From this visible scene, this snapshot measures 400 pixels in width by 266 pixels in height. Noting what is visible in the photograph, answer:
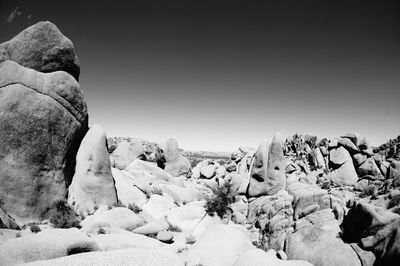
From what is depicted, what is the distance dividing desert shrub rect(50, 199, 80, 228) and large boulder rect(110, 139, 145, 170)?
2253 centimetres

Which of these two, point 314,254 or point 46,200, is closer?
point 314,254

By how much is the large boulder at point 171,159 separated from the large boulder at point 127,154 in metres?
6.71

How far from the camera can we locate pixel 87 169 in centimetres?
1788

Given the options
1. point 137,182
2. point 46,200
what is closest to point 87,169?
point 46,200

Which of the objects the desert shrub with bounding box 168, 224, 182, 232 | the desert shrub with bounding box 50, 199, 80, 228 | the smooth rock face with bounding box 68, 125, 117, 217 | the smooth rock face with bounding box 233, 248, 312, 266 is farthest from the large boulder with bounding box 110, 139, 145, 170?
the smooth rock face with bounding box 233, 248, 312, 266

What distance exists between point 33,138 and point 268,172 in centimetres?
2242

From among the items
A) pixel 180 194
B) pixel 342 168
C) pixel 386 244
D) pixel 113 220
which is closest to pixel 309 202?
pixel 386 244

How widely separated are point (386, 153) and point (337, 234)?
27.5 meters

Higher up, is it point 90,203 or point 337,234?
point 337,234

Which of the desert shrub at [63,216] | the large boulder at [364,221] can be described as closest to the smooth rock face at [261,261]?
the large boulder at [364,221]

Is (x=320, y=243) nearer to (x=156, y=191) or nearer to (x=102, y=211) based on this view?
(x=102, y=211)

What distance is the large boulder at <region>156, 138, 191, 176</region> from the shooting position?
46125mm

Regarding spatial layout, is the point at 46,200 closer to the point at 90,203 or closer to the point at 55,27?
the point at 90,203

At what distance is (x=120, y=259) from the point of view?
728 centimetres
